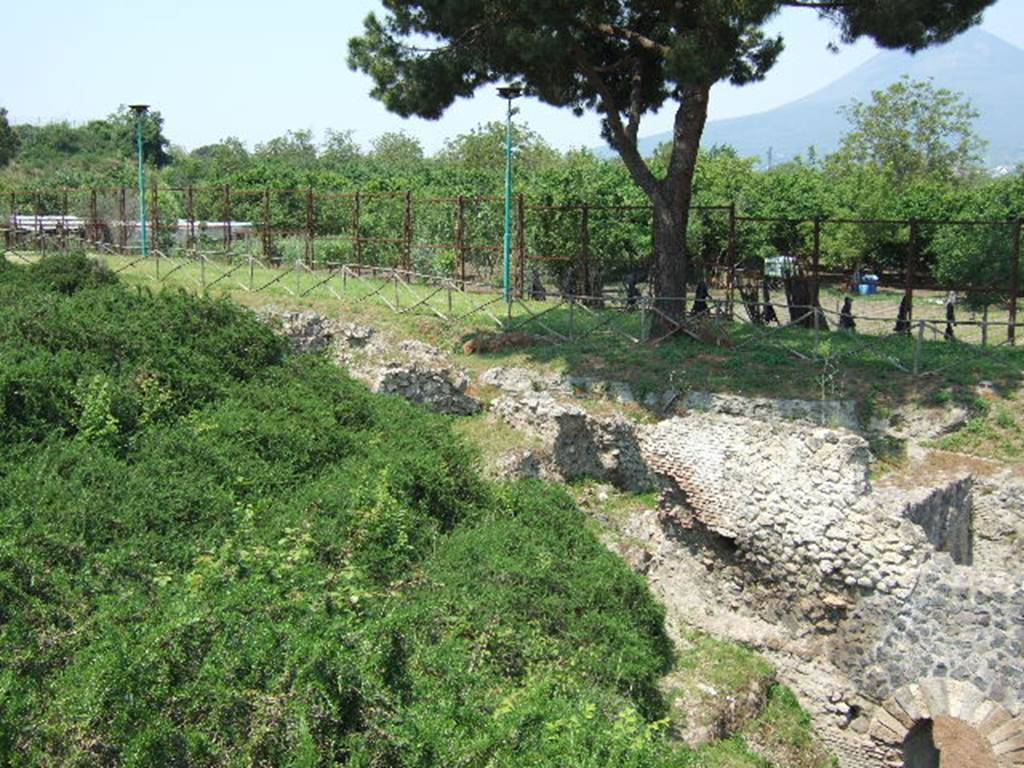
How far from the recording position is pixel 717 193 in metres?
39.0

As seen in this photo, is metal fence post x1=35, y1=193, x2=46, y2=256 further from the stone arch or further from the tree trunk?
the stone arch

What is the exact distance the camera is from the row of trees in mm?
30672

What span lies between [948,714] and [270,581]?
6607mm

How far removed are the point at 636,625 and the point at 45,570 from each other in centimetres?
531

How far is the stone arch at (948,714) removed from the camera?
32.2 ft

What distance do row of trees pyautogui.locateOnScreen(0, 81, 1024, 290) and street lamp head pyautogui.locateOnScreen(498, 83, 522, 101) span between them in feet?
11.9

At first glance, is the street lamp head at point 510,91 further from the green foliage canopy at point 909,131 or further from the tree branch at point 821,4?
the green foliage canopy at point 909,131

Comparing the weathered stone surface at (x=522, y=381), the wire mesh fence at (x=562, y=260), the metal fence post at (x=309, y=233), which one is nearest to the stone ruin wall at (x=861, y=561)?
the weathered stone surface at (x=522, y=381)

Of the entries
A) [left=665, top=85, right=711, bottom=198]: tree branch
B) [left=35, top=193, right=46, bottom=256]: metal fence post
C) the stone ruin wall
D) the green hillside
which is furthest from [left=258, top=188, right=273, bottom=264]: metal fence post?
the stone ruin wall

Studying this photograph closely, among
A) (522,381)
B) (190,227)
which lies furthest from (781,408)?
(190,227)

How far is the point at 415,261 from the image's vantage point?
3244cm

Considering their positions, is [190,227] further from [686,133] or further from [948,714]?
[948,714]

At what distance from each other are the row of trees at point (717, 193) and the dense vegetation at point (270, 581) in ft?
38.4

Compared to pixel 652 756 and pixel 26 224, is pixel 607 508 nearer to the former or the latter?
pixel 652 756
